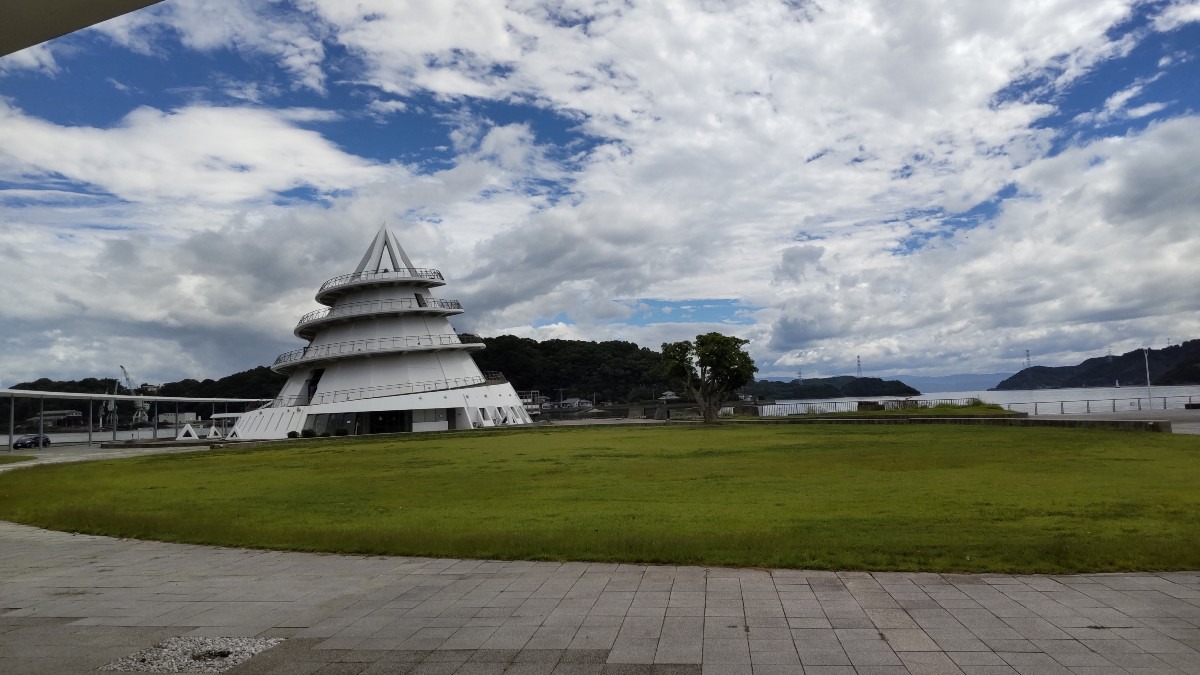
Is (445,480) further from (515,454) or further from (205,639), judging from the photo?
(205,639)

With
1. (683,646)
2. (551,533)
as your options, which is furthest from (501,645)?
(551,533)

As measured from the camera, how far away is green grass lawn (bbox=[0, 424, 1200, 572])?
8.11 metres

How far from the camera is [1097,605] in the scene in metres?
5.91

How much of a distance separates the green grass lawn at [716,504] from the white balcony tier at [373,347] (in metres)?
30.4

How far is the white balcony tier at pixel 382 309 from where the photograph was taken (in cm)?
5594

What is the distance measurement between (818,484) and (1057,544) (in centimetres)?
645

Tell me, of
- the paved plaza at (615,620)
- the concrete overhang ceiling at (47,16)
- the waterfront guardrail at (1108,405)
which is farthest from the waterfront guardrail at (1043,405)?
the concrete overhang ceiling at (47,16)

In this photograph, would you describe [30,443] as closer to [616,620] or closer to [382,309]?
[382,309]

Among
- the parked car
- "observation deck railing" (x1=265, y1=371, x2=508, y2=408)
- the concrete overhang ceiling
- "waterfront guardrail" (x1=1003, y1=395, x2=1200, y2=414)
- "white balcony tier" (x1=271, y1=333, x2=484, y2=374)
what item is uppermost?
"white balcony tier" (x1=271, y1=333, x2=484, y2=374)

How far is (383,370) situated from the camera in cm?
5619

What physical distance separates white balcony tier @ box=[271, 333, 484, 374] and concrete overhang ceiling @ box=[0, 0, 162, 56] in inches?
2013

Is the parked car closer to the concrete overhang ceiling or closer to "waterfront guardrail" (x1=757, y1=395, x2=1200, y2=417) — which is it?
"waterfront guardrail" (x1=757, y1=395, x2=1200, y2=417)

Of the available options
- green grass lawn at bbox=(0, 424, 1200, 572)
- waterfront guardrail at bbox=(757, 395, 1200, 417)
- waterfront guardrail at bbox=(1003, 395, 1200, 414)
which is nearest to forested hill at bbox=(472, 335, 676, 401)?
waterfront guardrail at bbox=(757, 395, 1200, 417)

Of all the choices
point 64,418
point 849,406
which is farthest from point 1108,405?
point 64,418
